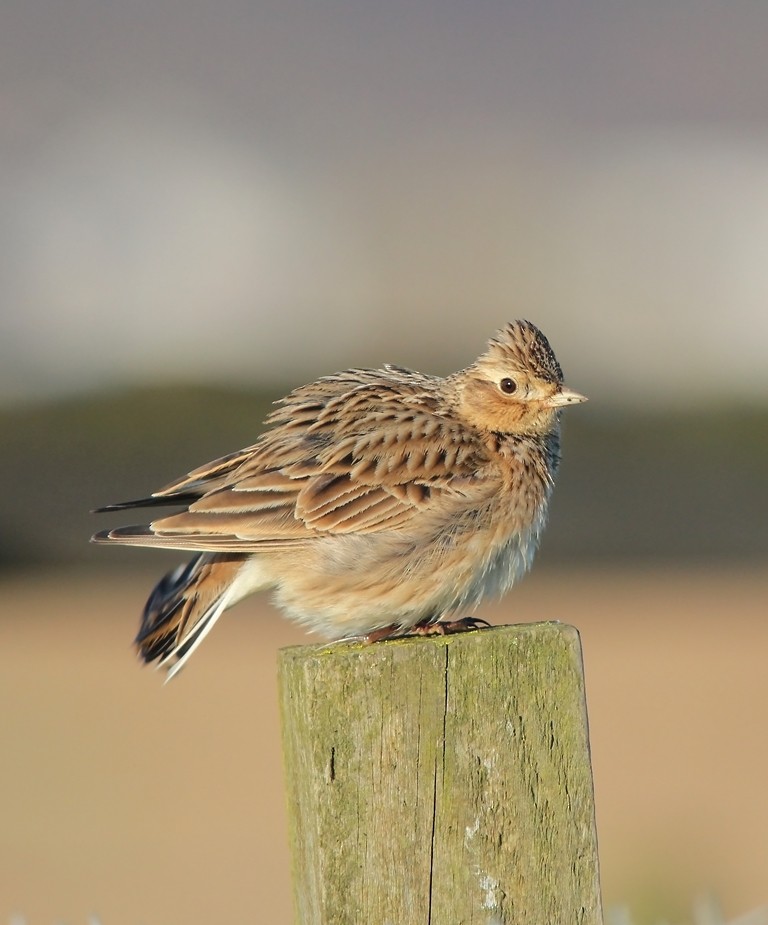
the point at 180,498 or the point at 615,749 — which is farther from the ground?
the point at 180,498

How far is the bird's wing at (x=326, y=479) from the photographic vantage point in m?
5.88

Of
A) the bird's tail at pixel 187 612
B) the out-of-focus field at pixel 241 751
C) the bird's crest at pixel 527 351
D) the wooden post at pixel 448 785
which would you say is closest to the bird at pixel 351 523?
the bird's tail at pixel 187 612

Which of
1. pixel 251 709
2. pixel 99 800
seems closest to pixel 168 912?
pixel 99 800

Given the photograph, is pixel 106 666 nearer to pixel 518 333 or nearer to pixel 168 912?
pixel 168 912

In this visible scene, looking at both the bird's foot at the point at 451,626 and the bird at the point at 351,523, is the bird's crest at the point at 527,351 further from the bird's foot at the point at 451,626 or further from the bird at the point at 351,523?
the bird's foot at the point at 451,626

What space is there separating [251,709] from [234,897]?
3.49 m

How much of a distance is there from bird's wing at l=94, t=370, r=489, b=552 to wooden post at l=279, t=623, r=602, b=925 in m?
2.21

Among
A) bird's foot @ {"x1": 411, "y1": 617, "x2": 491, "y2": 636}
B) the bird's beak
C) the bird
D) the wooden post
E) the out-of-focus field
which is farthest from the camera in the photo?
the out-of-focus field

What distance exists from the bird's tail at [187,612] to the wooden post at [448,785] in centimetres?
242

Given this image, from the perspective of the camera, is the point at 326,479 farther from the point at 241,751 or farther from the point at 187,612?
the point at 241,751

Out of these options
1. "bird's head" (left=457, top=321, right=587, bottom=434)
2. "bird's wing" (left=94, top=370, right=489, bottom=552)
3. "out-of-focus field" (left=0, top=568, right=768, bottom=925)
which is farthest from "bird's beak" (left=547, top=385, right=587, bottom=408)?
"out-of-focus field" (left=0, top=568, right=768, bottom=925)

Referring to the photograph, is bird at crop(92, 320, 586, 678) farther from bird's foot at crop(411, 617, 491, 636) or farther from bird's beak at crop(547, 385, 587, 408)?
bird's foot at crop(411, 617, 491, 636)

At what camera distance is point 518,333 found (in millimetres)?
6703

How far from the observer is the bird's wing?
19.3 feet
